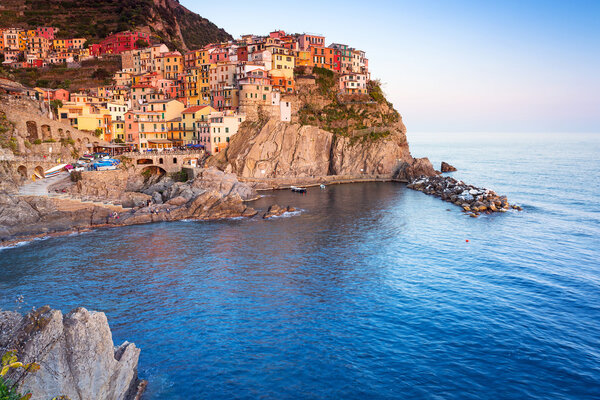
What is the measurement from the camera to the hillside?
5300 inches

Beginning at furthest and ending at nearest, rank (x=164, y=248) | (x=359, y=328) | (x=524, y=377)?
(x=164, y=248) → (x=359, y=328) → (x=524, y=377)

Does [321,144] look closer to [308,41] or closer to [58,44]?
[308,41]

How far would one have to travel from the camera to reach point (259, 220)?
57.4 meters

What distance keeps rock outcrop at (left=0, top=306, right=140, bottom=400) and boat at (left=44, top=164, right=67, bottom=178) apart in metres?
52.3

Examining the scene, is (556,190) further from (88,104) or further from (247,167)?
(88,104)

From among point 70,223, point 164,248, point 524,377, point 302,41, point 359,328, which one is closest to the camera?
point 524,377

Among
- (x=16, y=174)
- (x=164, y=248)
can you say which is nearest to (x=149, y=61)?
(x=16, y=174)

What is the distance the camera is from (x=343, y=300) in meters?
32.2

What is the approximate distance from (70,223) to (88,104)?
4146 cm

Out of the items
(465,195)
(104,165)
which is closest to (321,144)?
(465,195)

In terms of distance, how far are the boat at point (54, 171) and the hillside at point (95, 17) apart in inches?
3245

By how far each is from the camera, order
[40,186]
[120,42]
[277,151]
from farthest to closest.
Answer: [120,42] < [277,151] < [40,186]

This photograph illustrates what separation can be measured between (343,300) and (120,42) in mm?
122261

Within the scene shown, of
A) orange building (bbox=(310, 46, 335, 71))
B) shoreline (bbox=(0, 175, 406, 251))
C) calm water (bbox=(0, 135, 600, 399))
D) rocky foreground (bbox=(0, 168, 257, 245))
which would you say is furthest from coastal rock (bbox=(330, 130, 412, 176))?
calm water (bbox=(0, 135, 600, 399))
